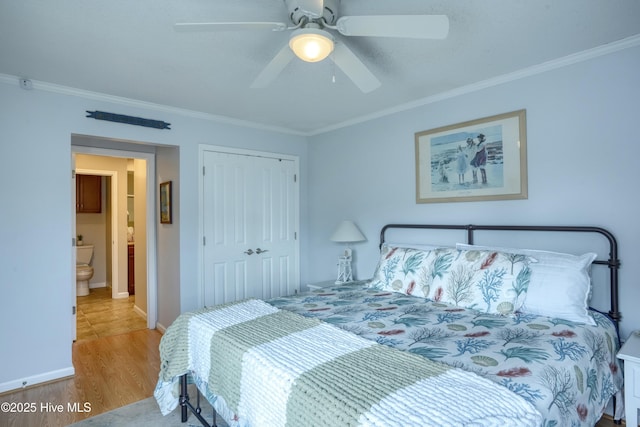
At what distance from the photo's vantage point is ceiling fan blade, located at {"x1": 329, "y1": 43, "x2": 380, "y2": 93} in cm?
190

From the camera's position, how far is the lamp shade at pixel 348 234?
3.80 m

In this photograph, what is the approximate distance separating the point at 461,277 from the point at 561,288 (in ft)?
1.94

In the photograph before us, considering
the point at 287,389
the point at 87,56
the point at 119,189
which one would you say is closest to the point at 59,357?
the point at 87,56

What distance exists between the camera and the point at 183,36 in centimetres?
215

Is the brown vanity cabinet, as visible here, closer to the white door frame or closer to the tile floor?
the tile floor

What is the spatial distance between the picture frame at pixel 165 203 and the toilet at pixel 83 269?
2.82m

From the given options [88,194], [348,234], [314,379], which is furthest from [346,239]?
[88,194]

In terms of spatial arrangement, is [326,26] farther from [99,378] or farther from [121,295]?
[121,295]

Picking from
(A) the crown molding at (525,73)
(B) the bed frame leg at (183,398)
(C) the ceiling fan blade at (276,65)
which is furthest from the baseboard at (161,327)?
(A) the crown molding at (525,73)

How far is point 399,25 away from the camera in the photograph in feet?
5.20

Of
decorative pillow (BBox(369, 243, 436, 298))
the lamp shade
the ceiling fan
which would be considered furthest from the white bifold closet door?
the ceiling fan

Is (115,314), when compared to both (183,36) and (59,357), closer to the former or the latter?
(59,357)

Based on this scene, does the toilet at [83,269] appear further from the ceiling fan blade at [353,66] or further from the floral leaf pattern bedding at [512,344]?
the ceiling fan blade at [353,66]

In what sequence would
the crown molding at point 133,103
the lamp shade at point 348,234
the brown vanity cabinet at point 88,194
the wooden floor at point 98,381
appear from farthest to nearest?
the brown vanity cabinet at point 88,194, the lamp shade at point 348,234, the crown molding at point 133,103, the wooden floor at point 98,381
